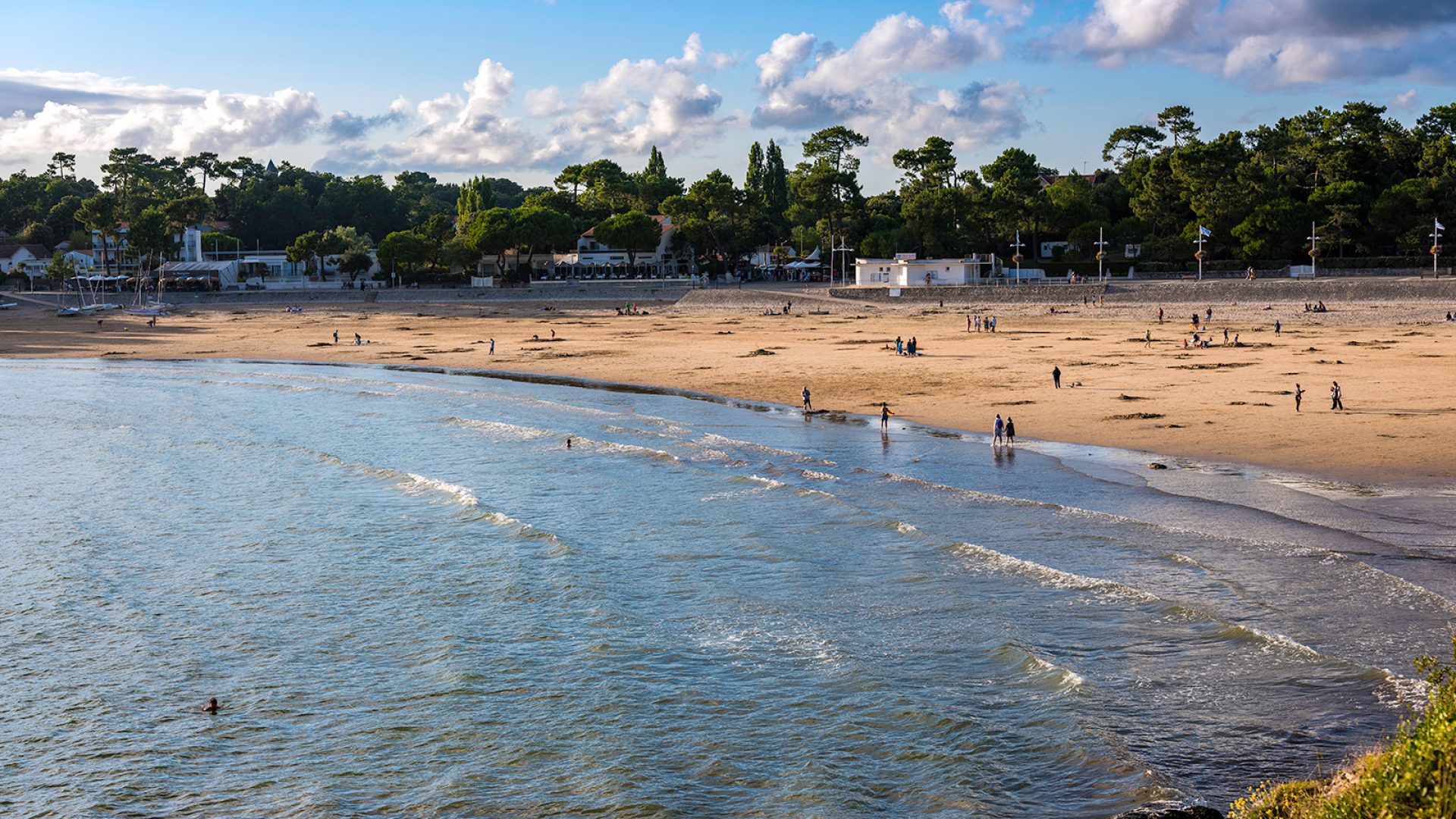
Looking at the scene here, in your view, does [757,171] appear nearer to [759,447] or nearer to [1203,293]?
[1203,293]

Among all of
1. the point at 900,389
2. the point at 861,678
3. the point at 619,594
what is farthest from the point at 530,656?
the point at 900,389

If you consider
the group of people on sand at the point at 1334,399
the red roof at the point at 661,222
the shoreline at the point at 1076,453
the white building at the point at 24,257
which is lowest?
the shoreline at the point at 1076,453

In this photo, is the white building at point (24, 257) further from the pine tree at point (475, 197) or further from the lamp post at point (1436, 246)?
the lamp post at point (1436, 246)

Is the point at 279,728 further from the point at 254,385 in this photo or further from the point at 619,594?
the point at 254,385

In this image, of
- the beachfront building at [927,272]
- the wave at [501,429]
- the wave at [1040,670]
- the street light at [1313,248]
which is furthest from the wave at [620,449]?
the street light at [1313,248]

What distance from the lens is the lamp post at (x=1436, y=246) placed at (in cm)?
7300

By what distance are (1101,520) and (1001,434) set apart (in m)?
9.03

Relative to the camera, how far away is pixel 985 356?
2160 inches

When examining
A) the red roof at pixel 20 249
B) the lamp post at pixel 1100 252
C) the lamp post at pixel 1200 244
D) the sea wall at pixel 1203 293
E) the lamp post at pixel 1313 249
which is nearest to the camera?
the sea wall at pixel 1203 293

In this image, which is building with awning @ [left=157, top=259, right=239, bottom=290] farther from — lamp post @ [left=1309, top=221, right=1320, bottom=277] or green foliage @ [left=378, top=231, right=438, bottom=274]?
lamp post @ [left=1309, top=221, right=1320, bottom=277]

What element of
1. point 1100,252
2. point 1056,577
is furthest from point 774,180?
point 1056,577

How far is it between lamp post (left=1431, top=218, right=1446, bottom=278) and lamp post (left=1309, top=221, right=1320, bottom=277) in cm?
712

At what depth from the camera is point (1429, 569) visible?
1941 centimetres

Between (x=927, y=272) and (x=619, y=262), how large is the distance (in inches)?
1828
